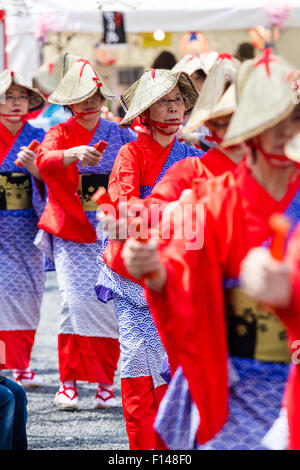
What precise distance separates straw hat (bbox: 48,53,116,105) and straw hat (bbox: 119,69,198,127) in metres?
0.56

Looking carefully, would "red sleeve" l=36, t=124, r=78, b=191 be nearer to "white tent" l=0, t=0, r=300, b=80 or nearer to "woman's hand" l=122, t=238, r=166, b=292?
"woman's hand" l=122, t=238, r=166, b=292

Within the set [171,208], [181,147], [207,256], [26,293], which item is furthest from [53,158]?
[207,256]

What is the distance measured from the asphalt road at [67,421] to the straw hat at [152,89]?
5.64ft

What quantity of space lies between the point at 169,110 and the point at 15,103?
6.00 feet

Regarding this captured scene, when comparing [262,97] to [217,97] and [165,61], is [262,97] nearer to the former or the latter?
[217,97]

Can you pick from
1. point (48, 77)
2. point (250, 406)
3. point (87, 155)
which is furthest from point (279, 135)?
point (48, 77)

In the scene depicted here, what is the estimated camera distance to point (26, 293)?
20.9 feet

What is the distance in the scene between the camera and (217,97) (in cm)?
331

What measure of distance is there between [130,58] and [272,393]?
51.1 ft

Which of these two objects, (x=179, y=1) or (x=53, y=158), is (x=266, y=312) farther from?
(x=179, y=1)

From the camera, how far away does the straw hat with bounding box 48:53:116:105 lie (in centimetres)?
540

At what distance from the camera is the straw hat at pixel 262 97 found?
2564 millimetres

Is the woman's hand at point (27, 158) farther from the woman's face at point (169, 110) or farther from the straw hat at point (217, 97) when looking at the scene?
the straw hat at point (217, 97)

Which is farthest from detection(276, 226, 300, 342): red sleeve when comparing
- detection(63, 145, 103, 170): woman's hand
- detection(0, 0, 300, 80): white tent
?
detection(0, 0, 300, 80): white tent
